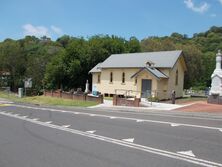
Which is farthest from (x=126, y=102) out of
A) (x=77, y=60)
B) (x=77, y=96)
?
(x=77, y=60)

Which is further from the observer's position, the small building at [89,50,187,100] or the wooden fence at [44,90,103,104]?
the small building at [89,50,187,100]

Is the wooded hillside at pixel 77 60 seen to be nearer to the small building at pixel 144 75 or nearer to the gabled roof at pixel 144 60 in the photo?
the small building at pixel 144 75

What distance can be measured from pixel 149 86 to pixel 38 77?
1400 inches

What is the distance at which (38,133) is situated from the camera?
1328 cm

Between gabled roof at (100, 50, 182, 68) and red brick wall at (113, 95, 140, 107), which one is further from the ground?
gabled roof at (100, 50, 182, 68)

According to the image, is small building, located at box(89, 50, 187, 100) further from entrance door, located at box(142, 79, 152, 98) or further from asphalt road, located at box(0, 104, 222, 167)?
asphalt road, located at box(0, 104, 222, 167)

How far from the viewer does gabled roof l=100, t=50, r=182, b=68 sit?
122 feet

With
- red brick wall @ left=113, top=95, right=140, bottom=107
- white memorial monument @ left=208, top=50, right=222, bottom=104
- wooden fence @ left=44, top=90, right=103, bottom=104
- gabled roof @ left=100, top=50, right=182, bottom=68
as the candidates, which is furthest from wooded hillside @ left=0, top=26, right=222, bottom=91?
white memorial monument @ left=208, top=50, right=222, bottom=104

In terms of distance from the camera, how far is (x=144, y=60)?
39750mm

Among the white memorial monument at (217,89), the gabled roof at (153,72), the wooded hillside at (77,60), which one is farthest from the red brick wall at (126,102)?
the wooded hillside at (77,60)

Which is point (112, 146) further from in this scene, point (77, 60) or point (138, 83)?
point (77, 60)

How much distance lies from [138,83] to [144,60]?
3.57 metres

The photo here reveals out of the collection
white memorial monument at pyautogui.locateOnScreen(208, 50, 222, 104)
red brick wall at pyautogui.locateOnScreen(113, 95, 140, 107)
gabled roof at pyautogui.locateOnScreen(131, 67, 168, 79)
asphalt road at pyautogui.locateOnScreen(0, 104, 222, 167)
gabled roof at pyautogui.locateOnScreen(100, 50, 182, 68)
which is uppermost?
gabled roof at pyautogui.locateOnScreen(100, 50, 182, 68)

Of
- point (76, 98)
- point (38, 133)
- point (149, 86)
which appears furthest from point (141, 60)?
point (38, 133)
